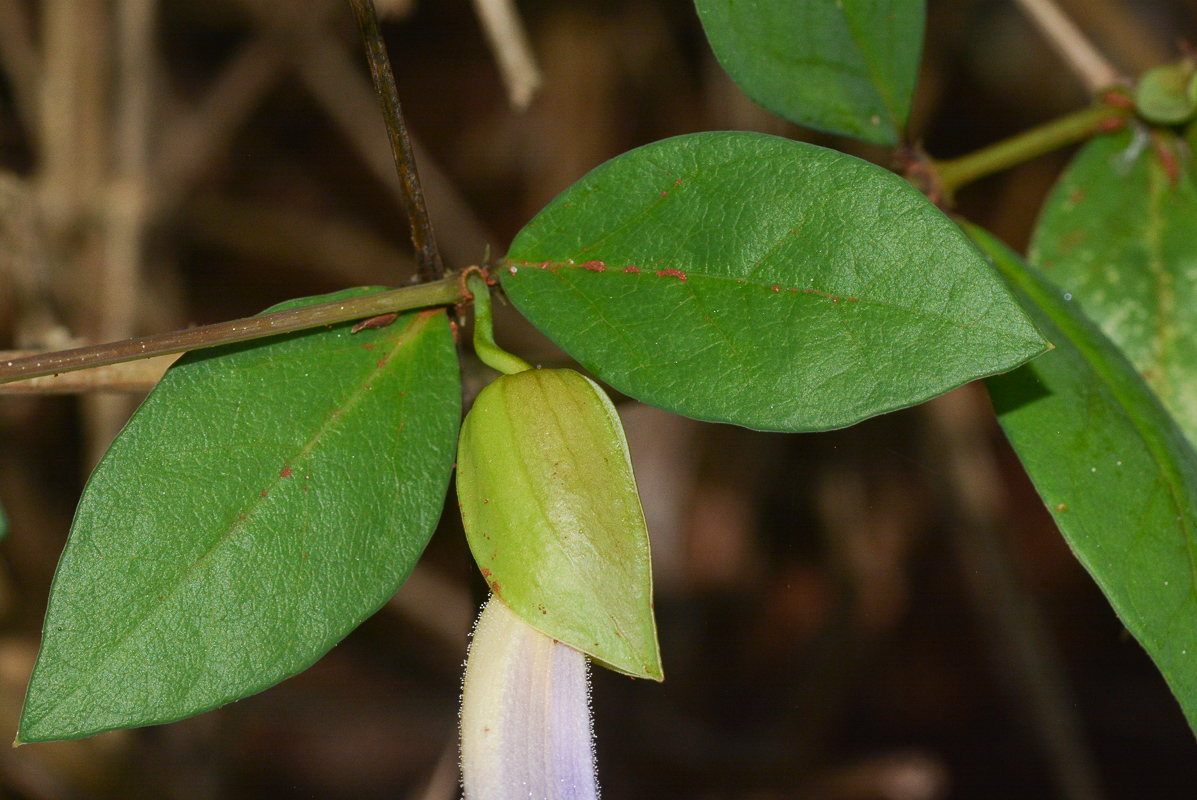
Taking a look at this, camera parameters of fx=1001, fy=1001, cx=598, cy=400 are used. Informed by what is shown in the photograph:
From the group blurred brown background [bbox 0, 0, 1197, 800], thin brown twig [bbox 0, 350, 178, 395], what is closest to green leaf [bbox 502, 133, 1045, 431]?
thin brown twig [bbox 0, 350, 178, 395]

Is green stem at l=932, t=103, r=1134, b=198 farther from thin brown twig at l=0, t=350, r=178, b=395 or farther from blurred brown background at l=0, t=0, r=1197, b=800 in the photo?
blurred brown background at l=0, t=0, r=1197, b=800

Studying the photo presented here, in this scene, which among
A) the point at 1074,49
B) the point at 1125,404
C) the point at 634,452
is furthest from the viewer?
the point at 634,452

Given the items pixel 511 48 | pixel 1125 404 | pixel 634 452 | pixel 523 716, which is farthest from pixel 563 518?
pixel 634 452

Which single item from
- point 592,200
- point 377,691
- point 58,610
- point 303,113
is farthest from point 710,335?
point 303,113

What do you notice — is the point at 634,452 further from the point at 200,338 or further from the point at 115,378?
the point at 200,338

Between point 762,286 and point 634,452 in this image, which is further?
point 634,452

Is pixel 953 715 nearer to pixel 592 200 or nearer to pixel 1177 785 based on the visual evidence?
pixel 1177 785

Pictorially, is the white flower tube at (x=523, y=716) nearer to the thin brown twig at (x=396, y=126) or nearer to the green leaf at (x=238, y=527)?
→ the green leaf at (x=238, y=527)
